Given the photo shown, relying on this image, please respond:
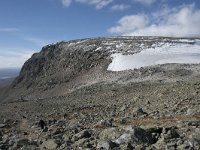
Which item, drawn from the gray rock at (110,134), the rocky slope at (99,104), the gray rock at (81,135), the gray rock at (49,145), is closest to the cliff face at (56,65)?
the rocky slope at (99,104)

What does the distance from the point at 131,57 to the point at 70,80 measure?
8.63 meters

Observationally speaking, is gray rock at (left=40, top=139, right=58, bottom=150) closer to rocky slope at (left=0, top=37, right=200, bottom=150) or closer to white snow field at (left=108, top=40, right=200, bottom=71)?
rocky slope at (left=0, top=37, right=200, bottom=150)

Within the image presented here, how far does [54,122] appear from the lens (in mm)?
25516

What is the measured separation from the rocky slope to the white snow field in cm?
170

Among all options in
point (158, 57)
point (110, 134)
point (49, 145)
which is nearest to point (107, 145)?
point (110, 134)

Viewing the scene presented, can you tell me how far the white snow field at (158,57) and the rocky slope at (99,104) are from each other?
1.70 metres

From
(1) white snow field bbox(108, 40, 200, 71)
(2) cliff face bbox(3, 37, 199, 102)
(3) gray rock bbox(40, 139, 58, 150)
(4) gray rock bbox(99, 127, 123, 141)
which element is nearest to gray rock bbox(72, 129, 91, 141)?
(4) gray rock bbox(99, 127, 123, 141)

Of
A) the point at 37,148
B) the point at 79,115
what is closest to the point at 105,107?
the point at 79,115

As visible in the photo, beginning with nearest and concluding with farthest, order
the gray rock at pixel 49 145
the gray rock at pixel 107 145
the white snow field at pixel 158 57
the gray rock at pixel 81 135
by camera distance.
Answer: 1. the gray rock at pixel 107 145
2. the gray rock at pixel 49 145
3. the gray rock at pixel 81 135
4. the white snow field at pixel 158 57

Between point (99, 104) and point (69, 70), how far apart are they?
2739cm

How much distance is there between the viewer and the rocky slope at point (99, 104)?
16359 millimetres

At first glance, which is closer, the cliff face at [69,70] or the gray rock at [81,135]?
the gray rock at [81,135]

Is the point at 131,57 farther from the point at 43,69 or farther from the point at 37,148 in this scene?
the point at 37,148

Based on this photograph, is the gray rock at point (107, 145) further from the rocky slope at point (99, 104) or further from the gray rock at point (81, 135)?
the gray rock at point (81, 135)
